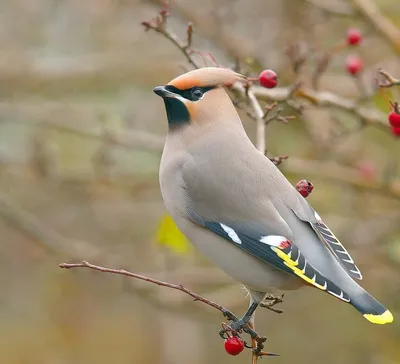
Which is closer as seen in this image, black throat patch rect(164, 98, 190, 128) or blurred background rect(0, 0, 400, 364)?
black throat patch rect(164, 98, 190, 128)

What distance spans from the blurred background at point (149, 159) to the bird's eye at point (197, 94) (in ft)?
3.56

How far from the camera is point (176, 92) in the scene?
12.3 feet

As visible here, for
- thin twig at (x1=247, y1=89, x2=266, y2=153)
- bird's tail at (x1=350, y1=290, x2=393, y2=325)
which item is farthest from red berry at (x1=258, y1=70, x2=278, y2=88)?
bird's tail at (x1=350, y1=290, x2=393, y2=325)

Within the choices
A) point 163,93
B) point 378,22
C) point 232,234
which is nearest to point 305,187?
point 232,234

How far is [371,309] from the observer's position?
334 cm

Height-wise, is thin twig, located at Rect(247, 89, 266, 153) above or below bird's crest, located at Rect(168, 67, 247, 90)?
below

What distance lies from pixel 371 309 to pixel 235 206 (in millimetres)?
661

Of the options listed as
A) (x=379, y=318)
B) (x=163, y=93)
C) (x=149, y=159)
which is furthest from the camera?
(x=149, y=159)

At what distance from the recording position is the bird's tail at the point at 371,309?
329 cm

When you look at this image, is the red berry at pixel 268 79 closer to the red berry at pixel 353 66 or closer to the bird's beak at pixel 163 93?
the bird's beak at pixel 163 93

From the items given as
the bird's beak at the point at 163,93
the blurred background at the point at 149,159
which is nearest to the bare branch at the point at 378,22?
the blurred background at the point at 149,159

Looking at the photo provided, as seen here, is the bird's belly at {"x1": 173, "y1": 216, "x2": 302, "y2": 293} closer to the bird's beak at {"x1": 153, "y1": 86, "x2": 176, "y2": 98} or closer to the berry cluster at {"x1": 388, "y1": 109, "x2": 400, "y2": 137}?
the bird's beak at {"x1": 153, "y1": 86, "x2": 176, "y2": 98}

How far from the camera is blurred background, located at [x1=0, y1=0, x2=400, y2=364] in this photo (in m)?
5.91

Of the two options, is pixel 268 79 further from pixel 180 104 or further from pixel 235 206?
pixel 235 206
